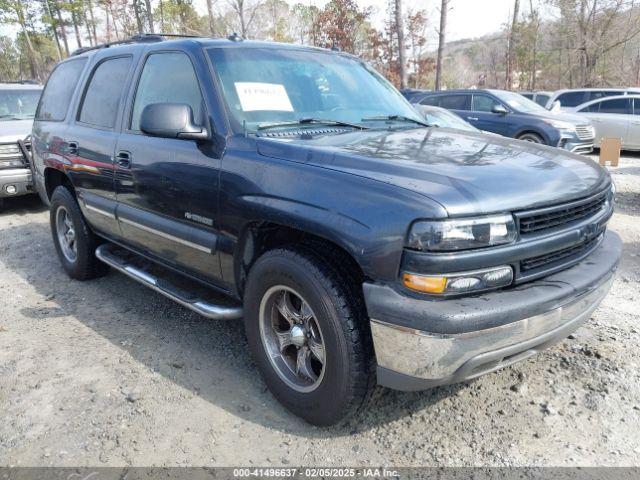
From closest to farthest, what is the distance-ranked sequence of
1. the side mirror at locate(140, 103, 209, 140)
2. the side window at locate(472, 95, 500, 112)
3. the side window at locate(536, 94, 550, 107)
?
the side mirror at locate(140, 103, 209, 140)
the side window at locate(472, 95, 500, 112)
the side window at locate(536, 94, 550, 107)

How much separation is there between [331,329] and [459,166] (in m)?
0.94

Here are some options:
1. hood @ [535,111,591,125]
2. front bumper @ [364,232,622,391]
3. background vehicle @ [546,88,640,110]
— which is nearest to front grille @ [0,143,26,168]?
front bumper @ [364,232,622,391]

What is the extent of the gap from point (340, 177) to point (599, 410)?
1854mm

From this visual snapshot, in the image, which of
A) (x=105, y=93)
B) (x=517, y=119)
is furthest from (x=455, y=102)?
(x=105, y=93)

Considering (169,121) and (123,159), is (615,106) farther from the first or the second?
(169,121)

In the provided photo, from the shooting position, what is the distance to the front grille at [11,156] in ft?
23.7

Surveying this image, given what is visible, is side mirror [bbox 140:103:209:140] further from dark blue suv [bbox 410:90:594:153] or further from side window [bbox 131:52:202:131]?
dark blue suv [bbox 410:90:594:153]

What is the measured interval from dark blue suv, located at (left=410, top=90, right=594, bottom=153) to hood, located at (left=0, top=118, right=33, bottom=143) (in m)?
8.63

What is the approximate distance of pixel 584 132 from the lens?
37.8 feet

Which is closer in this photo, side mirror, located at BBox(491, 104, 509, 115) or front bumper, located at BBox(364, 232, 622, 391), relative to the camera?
front bumper, located at BBox(364, 232, 622, 391)

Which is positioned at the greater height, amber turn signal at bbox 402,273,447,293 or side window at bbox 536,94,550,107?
amber turn signal at bbox 402,273,447,293

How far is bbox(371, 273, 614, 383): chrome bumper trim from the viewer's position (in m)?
2.05

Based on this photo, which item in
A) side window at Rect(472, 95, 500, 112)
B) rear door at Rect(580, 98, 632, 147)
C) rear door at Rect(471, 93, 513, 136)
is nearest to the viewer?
rear door at Rect(471, 93, 513, 136)

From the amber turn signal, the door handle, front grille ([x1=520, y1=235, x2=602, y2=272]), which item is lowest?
front grille ([x1=520, y1=235, x2=602, y2=272])
